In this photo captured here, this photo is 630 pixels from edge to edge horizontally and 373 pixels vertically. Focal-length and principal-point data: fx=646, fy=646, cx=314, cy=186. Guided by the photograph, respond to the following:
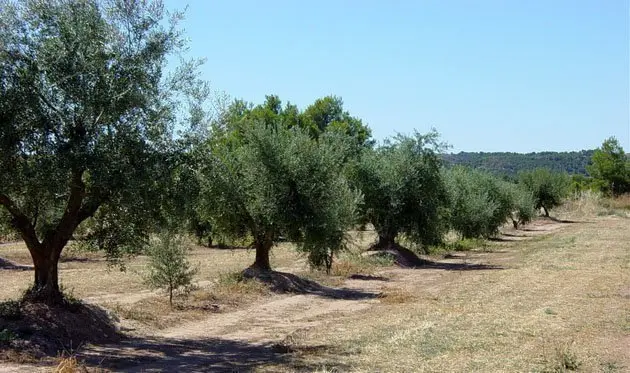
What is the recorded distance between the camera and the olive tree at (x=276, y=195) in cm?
2583

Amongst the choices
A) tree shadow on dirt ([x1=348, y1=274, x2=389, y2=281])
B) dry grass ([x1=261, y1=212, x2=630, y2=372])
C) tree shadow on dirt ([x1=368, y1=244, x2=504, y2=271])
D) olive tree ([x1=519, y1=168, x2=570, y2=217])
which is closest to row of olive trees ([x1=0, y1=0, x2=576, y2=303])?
dry grass ([x1=261, y1=212, x2=630, y2=372])

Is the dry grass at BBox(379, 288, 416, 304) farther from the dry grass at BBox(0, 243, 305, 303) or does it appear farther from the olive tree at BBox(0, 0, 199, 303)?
the olive tree at BBox(0, 0, 199, 303)

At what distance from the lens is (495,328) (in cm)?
1605

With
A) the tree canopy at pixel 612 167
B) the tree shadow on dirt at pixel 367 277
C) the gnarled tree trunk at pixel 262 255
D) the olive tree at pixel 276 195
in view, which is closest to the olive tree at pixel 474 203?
the tree shadow on dirt at pixel 367 277

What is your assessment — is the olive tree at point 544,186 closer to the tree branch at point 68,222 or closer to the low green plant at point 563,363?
the low green plant at point 563,363

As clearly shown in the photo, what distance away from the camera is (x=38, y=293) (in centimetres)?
1500

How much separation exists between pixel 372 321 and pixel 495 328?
391 cm

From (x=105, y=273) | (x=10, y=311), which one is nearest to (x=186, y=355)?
(x=10, y=311)

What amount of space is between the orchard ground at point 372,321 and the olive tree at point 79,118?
9.56 feet

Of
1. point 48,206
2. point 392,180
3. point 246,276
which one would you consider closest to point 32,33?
point 48,206

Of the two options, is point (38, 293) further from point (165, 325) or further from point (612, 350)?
point (612, 350)

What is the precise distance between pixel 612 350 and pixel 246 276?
15035 millimetres

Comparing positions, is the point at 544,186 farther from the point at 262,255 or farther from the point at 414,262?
the point at 262,255

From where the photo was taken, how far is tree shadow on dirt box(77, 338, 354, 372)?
1265 cm
